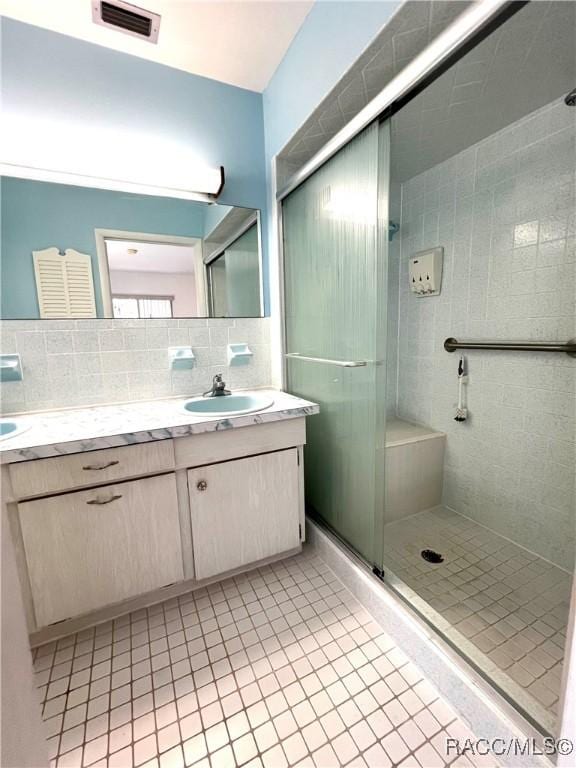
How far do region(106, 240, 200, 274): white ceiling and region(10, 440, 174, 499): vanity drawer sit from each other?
2.92 feet

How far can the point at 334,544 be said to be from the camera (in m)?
1.61

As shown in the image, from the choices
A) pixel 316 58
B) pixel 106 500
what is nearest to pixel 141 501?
pixel 106 500

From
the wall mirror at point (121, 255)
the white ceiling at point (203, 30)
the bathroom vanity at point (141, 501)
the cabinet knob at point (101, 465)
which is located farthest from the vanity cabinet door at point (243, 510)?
the white ceiling at point (203, 30)

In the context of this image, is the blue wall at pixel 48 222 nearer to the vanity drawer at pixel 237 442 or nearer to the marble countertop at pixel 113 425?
the marble countertop at pixel 113 425

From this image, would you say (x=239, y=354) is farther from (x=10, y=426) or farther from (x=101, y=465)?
(x=10, y=426)

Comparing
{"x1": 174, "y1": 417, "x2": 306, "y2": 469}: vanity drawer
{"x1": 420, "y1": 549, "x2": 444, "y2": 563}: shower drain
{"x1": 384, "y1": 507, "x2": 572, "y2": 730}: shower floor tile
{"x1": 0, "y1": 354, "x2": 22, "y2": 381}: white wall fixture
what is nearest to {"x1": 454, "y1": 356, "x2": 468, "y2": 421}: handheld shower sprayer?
{"x1": 384, "y1": 507, "x2": 572, "y2": 730}: shower floor tile

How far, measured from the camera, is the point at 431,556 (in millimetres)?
1655

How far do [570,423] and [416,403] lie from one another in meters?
0.88

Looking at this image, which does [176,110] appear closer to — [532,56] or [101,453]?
[532,56]

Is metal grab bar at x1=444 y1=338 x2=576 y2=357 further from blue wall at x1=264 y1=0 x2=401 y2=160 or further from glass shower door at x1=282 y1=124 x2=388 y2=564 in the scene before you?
blue wall at x1=264 y1=0 x2=401 y2=160

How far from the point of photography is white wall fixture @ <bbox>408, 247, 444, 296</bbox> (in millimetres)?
1999

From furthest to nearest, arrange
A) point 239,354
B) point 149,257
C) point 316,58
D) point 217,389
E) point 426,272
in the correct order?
1. point 426,272
2. point 239,354
3. point 217,389
4. point 149,257
5. point 316,58

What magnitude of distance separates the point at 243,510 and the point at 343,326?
0.93 m

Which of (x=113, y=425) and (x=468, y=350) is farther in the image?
(x=468, y=350)
